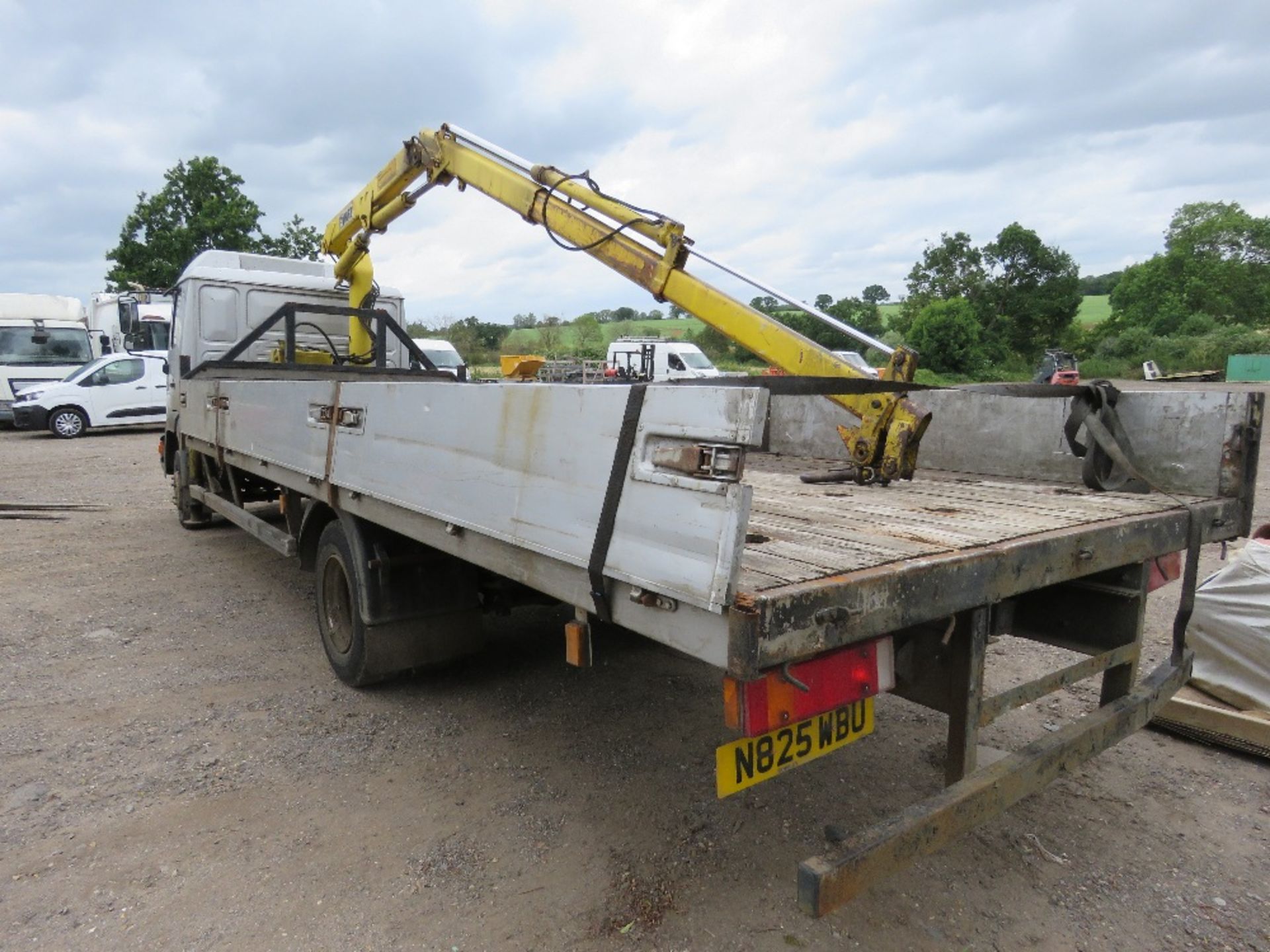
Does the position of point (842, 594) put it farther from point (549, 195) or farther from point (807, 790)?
point (549, 195)

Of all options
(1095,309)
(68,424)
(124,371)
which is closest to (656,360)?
(124,371)

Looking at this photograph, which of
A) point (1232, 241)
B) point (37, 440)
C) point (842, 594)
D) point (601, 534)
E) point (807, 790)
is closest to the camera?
point (842, 594)

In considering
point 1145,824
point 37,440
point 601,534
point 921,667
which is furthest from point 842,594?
point 37,440

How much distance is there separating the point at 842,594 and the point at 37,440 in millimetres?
19263

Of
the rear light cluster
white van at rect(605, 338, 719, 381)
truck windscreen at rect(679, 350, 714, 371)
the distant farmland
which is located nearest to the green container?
the distant farmland

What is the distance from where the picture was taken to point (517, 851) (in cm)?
274

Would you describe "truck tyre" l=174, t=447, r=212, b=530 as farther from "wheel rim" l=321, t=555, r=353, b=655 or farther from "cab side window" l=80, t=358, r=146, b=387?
"cab side window" l=80, t=358, r=146, b=387

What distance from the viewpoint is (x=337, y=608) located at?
411cm

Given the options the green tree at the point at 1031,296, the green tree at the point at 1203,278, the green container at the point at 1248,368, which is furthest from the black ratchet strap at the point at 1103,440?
the green tree at the point at 1203,278

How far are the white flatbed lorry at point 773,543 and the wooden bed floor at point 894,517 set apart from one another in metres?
0.02

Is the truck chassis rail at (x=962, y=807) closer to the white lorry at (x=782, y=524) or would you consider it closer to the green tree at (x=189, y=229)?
the white lorry at (x=782, y=524)

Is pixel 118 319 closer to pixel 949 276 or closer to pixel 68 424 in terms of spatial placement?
pixel 68 424

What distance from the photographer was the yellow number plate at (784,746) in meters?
2.03

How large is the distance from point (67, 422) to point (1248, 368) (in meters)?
42.4
